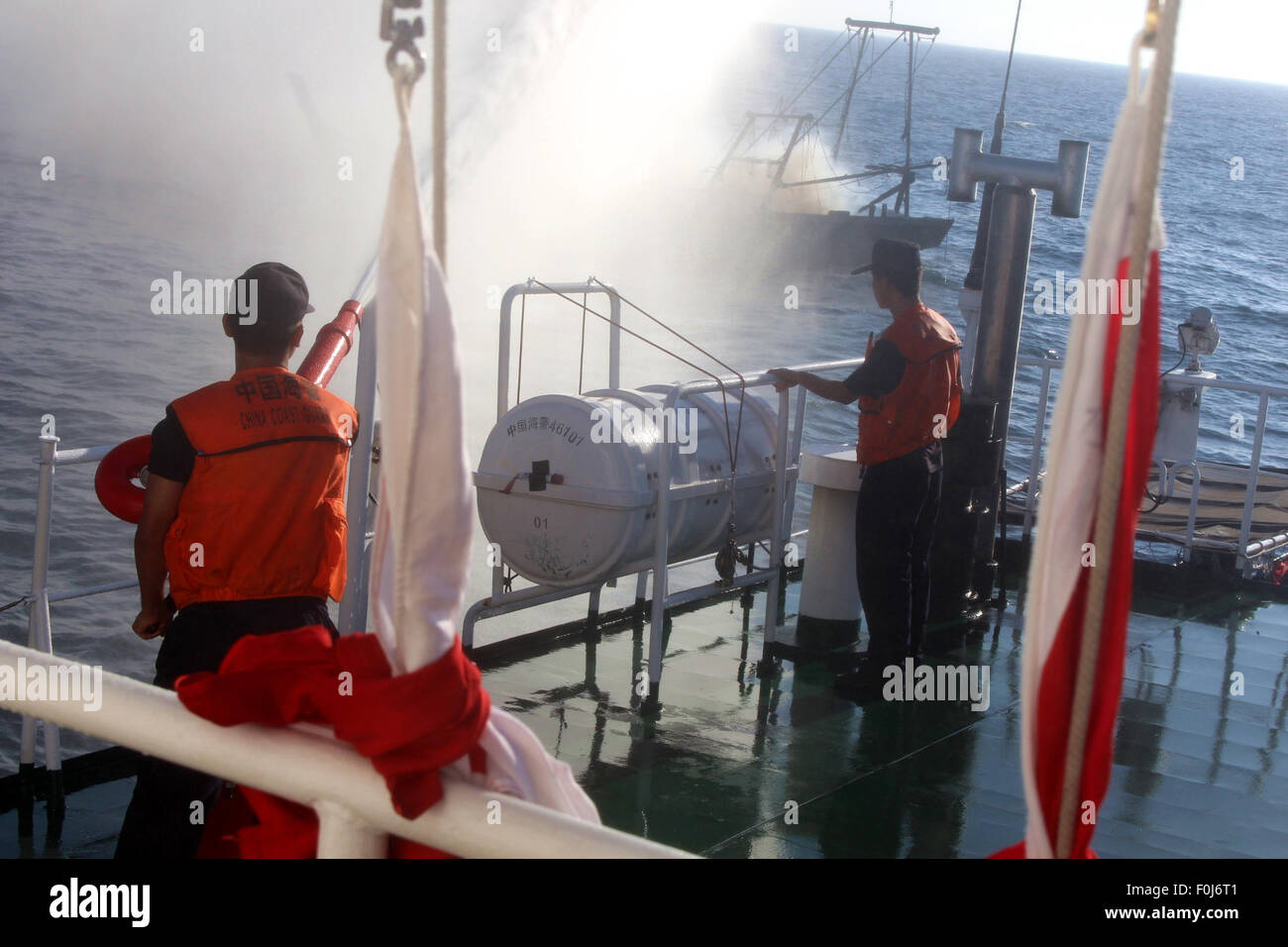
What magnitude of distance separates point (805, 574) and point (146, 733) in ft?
18.3

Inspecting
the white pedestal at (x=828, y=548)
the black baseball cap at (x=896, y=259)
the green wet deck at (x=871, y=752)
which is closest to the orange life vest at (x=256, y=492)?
the green wet deck at (x=871, y=752)

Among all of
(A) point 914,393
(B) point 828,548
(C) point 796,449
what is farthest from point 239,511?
(C) point 796,449

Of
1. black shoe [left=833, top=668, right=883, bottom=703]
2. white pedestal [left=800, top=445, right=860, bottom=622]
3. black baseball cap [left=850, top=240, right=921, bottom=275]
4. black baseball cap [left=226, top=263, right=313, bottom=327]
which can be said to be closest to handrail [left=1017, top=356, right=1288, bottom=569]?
white pedestal [left=800, top=445, right=860, bottom=622]

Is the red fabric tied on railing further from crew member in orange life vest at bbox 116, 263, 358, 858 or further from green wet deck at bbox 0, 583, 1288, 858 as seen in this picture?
green wet deck at bbox 0, 583, 1288, 858

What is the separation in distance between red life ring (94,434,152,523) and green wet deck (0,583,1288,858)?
1.43 metres

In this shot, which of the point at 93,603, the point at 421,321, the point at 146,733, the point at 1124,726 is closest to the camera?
the point at 421,321

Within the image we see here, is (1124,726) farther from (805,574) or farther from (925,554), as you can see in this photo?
(805,574)

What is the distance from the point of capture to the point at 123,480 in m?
3.49

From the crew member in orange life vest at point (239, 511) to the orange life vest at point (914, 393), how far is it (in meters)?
2.99

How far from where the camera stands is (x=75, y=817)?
14.8 feet

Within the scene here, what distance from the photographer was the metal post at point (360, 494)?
410 centimetres

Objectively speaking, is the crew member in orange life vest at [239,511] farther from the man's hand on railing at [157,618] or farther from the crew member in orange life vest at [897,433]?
the crew member in orange life vest at [897,433]
